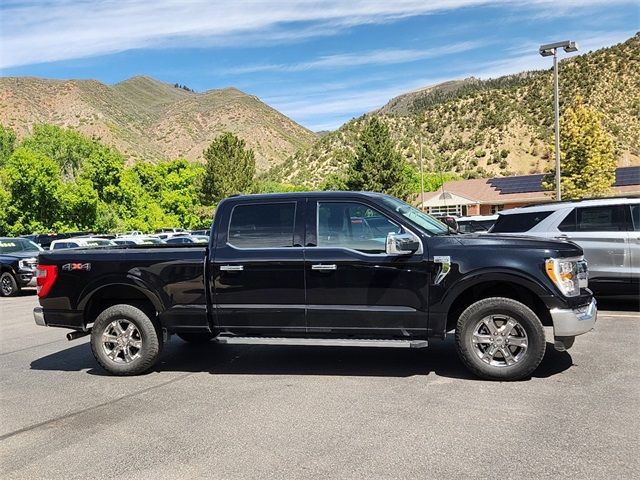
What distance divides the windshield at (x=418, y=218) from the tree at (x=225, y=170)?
163 ft

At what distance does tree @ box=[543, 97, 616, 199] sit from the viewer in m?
36.3

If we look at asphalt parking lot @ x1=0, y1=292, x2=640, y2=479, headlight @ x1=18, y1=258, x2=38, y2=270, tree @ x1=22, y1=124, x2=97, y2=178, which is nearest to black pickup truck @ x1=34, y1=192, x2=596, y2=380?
asphalt parking lot @ x1=0, y1=292, x2=640, y2=479

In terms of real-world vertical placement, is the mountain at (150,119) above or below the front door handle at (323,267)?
above

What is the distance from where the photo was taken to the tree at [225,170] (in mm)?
56656

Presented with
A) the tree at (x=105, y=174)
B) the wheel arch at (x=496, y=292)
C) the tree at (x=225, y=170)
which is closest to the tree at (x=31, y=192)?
the tree at (x=105, y=174)

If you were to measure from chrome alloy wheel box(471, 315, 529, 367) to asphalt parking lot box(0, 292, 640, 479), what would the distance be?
0.28 meters

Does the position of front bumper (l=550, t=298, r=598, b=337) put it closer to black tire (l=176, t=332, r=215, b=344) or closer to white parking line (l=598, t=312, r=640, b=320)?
white parking line (l=598, t=312, r=640, b=320)

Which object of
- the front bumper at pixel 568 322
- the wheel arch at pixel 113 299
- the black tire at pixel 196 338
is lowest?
the black tire at pixel 196 338

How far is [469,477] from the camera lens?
392cm

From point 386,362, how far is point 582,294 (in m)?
2.32

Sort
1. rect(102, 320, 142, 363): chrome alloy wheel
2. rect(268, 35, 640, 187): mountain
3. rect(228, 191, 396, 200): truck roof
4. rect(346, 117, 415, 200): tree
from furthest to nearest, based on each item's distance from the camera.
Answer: rect(268, 35, 640, 187): mountain, rect(346, 117, 415, 200): tree, rect(102, 320, 142, 363): chrome alloy wheel, rect(228, 191, 396, 200): truck roof

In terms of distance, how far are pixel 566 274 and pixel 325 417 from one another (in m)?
2.88

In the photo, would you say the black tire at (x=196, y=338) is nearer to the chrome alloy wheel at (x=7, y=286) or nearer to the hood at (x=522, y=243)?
the hood at (x=522, y=243)

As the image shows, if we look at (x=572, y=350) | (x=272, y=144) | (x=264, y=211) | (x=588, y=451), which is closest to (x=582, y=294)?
(x=572, y=350)
